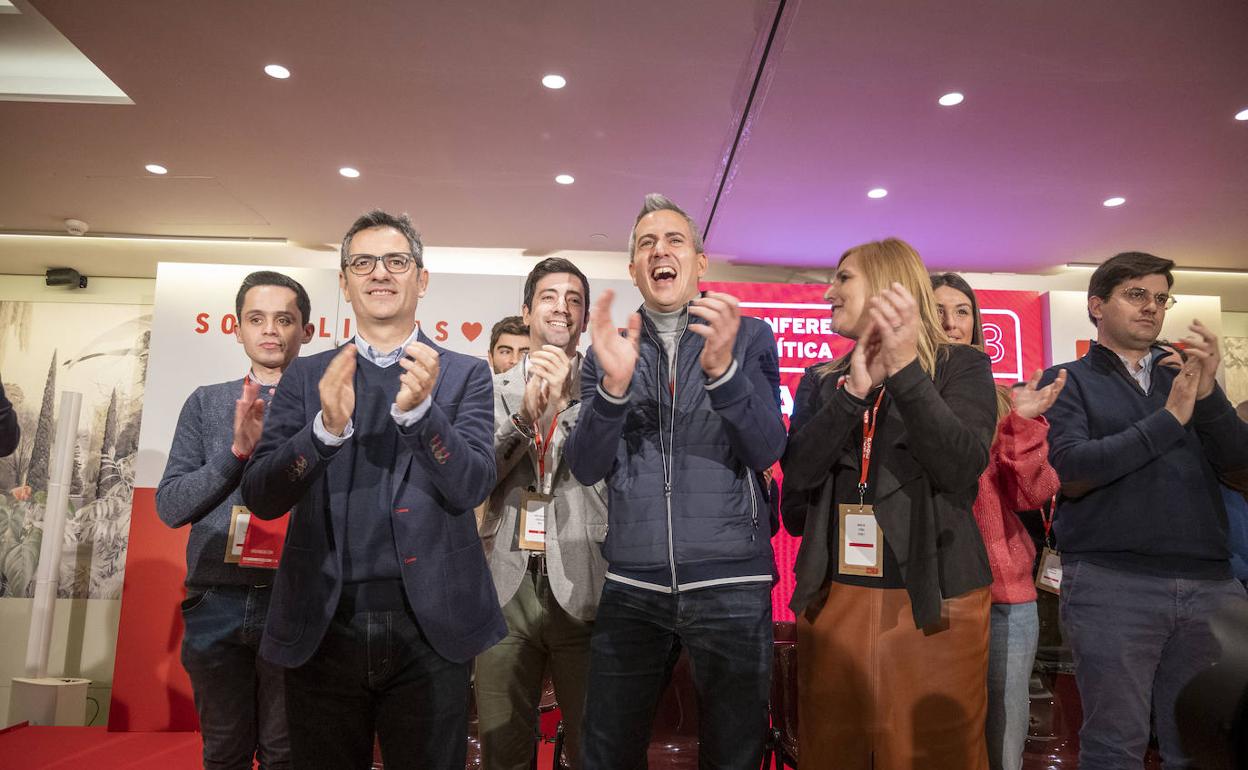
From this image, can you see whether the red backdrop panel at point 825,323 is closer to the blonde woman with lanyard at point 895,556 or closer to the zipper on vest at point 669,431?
the blonde woman with lanyard at point 895,556

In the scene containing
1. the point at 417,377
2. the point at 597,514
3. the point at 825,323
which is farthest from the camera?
the point at 825,323

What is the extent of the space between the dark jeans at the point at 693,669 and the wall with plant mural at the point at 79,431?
674 cm

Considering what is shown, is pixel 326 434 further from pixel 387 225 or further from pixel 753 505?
pixel 753 505

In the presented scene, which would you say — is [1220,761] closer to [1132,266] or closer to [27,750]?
[1132,266]

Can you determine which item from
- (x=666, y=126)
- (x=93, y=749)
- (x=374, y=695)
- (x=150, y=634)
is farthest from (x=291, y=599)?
(x=150, y=634)

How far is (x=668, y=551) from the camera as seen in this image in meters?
1.95

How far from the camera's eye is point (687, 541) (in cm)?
194

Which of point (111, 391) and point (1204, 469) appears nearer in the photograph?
point (1204, 469)

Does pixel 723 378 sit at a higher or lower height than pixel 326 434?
higher

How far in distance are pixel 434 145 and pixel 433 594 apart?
12.5 ft

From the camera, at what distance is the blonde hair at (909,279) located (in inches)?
87.7

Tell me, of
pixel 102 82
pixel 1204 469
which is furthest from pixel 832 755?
pixel 102 82

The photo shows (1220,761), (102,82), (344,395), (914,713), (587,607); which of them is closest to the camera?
(1220,761)

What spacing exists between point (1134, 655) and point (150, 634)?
19.1ft
